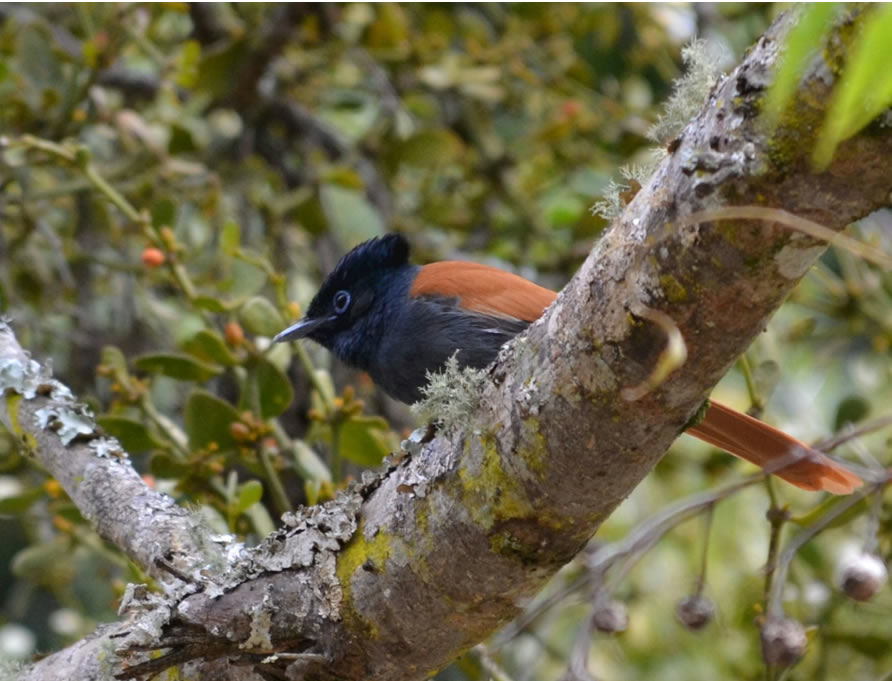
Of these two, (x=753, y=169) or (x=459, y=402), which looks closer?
(x=753, y=169)

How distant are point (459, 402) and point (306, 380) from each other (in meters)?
1.94

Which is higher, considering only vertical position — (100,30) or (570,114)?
(570,114)

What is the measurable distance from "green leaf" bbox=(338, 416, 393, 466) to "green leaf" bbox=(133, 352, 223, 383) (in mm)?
366

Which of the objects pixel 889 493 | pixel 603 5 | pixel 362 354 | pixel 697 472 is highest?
pixel 603 5

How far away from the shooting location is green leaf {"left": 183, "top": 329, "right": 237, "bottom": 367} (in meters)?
2.71

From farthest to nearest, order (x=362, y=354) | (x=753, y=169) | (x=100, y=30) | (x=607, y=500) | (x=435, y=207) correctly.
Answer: (x=435, y=207) → (x=100, y=30) → (x=362, y=354) → (x=607, y=500) → (x=753, y=169)

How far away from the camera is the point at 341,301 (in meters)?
3.41

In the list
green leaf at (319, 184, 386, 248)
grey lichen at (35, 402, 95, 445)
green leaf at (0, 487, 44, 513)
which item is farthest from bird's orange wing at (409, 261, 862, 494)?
green leaf at (0, 487, 44, 513)

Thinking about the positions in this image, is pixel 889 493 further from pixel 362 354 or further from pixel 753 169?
pixel 753 169

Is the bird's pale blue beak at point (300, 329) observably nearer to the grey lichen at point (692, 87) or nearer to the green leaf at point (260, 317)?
the green leaf at point (260, 317)

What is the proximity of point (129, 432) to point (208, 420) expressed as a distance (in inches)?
8.7

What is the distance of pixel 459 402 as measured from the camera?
1.79 m

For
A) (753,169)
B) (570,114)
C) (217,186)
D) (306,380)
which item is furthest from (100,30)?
(753,169)

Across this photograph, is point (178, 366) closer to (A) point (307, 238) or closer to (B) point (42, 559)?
(B) point (42, 559)
